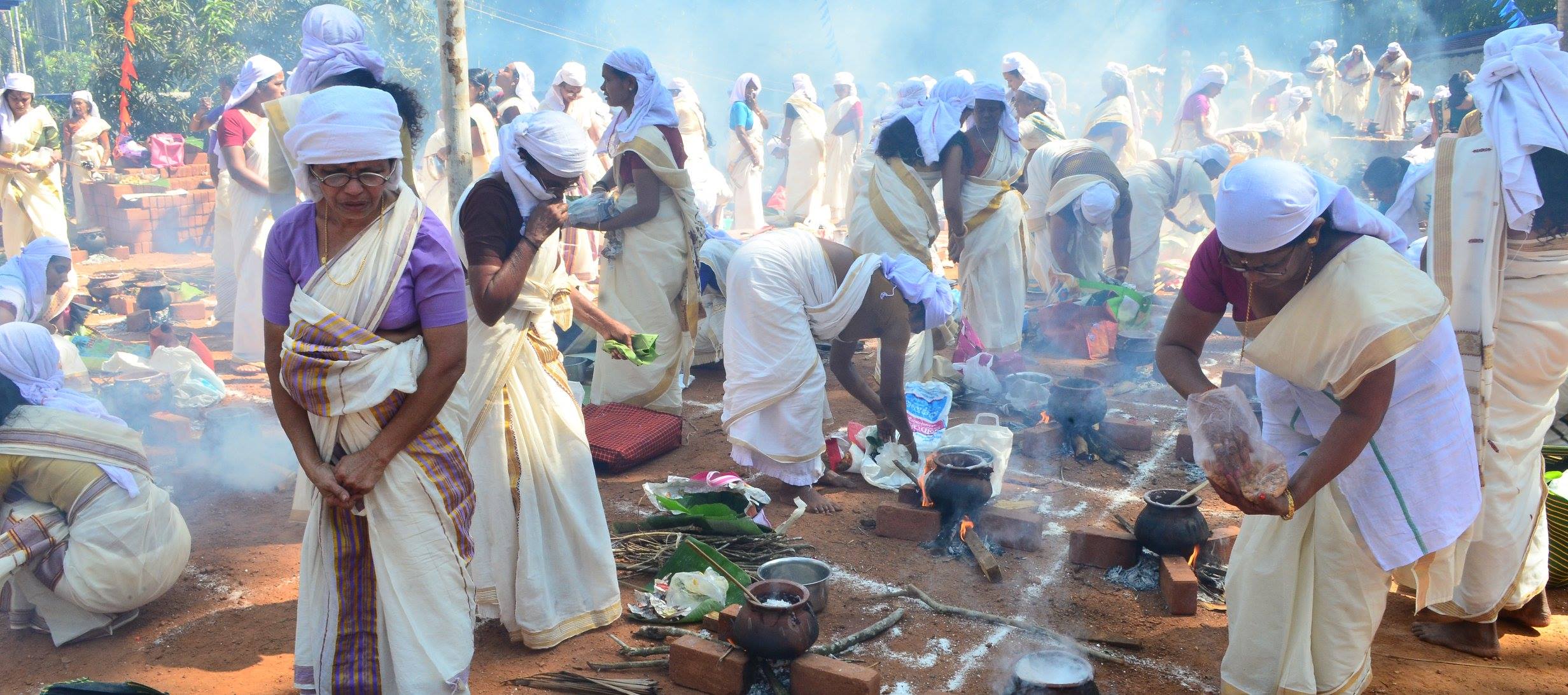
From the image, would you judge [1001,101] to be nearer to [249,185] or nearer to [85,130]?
[249,185]

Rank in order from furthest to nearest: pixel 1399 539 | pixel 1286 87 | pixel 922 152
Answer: pixel 1286 87
pixel 922 152
pixel 1399 539

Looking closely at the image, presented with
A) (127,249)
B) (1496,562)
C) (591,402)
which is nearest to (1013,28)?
(127,249)

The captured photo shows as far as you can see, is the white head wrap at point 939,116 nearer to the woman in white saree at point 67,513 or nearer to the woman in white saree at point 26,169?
the woman in white saree at point 67,513

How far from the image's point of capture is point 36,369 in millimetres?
4156

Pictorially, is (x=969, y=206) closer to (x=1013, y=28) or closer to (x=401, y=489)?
(x=401, y=489)

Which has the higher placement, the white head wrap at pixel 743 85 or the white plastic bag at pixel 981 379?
the white head wrap at pixel 743 85

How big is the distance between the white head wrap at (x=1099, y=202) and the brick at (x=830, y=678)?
6119mm

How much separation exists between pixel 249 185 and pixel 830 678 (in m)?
6.17

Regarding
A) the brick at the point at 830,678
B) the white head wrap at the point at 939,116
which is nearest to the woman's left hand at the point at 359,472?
the brick at the point at 830,678

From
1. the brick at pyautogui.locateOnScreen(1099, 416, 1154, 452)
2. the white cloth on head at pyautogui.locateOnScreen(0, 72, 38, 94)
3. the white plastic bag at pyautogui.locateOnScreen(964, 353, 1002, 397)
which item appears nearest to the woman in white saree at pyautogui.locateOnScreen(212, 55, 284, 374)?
the white cloth on head at pyautogui.locateOnScreen(0, 72, 38, 94)

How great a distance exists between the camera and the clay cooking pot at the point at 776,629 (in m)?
3.48

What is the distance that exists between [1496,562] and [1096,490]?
211cm

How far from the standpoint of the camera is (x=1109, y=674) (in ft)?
12.4

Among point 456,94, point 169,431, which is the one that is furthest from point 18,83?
point 456,94
